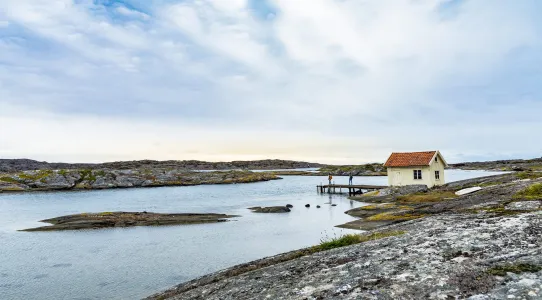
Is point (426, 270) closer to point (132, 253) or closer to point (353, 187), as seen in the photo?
point (132, 253)

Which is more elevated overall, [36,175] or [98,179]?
[36,175]

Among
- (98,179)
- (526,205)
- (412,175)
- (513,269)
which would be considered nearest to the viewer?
(513,269)

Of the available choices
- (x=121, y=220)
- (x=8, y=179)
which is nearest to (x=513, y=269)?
(x=121, y=220)

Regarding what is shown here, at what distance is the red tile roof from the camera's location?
6475cm

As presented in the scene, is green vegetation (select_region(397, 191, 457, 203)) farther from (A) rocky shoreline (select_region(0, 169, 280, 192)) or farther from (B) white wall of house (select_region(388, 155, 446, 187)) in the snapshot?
(A) rocky shoreline (select_region(0, 169, 280, 192))

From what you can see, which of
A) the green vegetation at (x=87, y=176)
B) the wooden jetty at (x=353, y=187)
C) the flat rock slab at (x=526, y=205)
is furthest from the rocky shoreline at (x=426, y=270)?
the green vegetation at (x=87, y=176)

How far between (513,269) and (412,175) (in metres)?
63.1

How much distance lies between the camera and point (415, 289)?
6461 mm

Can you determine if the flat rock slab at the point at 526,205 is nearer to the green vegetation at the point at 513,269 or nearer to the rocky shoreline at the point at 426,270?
the rocky shoreline at the point at 426,270

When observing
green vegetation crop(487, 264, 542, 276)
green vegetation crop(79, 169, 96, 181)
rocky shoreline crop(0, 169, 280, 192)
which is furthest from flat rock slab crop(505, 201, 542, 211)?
green vegetation crop(79, 169, 96, 181)

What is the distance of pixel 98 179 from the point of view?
14025cm

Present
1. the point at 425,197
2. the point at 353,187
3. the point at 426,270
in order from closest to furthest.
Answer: the point at 426,270, the point at 425,197, the point at 353,187

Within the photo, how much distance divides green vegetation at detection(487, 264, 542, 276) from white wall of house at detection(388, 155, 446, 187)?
61.4 metres

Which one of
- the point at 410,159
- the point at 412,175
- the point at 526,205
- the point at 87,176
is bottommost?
the point at 87,176
